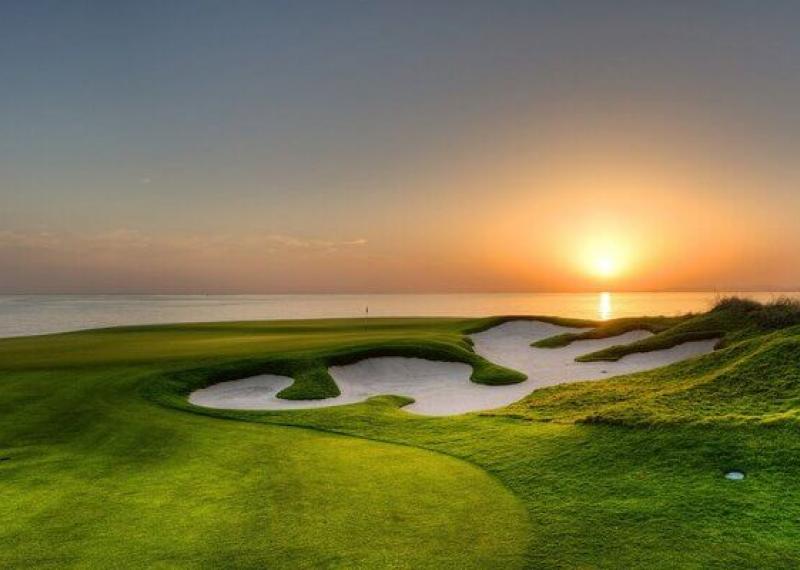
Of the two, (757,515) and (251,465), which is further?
(251,465)

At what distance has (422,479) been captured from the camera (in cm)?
Answer: 1042

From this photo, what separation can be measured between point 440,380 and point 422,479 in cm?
1492

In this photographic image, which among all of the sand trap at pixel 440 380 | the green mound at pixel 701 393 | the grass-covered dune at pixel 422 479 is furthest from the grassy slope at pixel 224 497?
the green mound at pixel 701 393

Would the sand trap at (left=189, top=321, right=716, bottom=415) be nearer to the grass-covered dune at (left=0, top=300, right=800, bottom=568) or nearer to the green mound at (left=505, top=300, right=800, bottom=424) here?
the grass-covered dune at (left=0, top=300, right=800, bottom=568)

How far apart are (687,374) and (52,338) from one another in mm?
39387

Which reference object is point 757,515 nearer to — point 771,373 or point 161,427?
point 771,373

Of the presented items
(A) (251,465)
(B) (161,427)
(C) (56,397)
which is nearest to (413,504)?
(A) (251,465)

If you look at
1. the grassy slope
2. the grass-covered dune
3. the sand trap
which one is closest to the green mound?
the grass-covered dune

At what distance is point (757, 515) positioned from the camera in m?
7.97

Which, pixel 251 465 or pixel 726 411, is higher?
pixel 726 411

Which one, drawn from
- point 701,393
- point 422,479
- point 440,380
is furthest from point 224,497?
point 440,380

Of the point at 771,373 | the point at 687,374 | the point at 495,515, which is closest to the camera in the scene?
the point at 495,515

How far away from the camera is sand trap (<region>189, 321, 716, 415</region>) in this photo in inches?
805

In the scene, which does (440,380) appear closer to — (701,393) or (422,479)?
(701,393)
